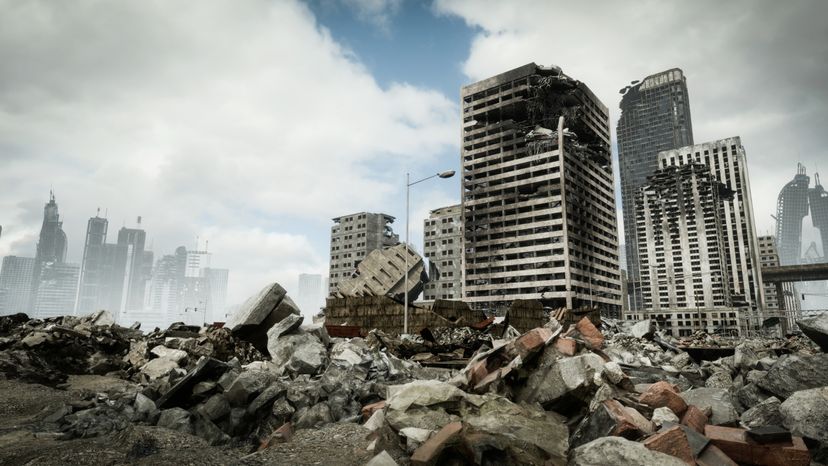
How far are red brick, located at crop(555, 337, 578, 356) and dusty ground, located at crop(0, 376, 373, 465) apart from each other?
3305mm

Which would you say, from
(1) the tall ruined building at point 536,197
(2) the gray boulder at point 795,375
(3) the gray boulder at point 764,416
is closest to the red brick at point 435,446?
(3) the gray boulder at point 764,416

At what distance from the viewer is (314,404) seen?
26.8 feet

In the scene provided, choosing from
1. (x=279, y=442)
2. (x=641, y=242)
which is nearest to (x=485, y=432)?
(x=279, y=442)

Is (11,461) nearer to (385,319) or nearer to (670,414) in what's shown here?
(670,414)

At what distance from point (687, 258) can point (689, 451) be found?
125 meters

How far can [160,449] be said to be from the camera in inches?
229

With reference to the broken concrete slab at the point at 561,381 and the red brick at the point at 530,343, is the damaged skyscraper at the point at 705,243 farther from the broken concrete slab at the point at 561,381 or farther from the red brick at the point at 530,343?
the broken concrete slab at the point at 561,381

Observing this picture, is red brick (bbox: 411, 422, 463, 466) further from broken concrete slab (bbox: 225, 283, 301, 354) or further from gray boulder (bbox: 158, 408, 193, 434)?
broken concrete slab (bbox: 225, 283, 301, 354)

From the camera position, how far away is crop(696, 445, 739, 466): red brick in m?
4.61

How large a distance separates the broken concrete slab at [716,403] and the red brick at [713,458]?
1407mm

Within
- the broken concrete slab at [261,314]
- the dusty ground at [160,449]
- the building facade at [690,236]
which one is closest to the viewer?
the dusty ground at [160,449]

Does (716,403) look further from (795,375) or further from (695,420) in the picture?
(795,375)

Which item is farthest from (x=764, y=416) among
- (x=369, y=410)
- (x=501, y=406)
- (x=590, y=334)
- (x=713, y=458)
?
(x=369, y=410)

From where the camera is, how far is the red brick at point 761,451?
4684mm
